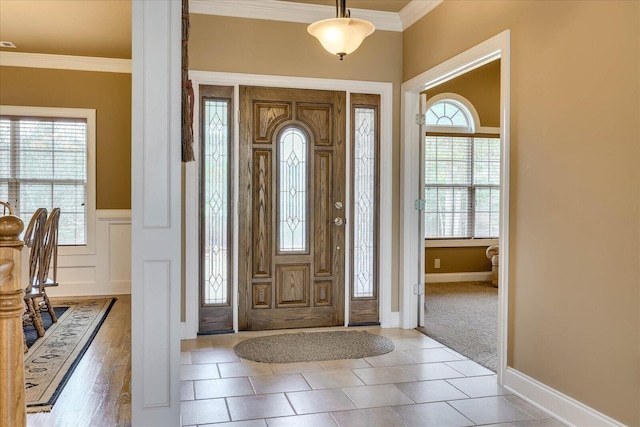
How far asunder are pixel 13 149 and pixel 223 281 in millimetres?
3275

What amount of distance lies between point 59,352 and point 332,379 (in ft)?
6.58

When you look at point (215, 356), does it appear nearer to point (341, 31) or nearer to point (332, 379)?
point (332, 379)

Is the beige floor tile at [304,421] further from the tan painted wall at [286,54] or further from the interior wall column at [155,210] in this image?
the tan painted wall at [286,54]

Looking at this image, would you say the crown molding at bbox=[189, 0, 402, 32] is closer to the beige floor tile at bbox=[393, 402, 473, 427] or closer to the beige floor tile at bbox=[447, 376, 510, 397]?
the beige floor tile at bbox=[447, 376, 510, 397]

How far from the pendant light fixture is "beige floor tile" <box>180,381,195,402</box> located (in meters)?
2.30

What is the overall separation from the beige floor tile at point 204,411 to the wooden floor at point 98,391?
284 millimetres

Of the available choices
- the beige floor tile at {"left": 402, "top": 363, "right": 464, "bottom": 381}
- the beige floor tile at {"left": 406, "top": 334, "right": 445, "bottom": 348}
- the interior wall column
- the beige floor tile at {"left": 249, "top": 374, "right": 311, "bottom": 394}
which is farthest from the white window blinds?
the interior wall column

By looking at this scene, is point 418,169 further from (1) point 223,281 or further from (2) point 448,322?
(1) point 223,281

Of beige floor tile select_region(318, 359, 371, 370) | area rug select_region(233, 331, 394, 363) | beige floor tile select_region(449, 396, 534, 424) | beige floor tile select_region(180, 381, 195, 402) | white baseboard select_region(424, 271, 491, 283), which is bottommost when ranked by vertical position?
beige floor tile select_region(449, 396, 534, 424)

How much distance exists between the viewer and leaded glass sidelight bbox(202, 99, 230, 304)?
168 inches

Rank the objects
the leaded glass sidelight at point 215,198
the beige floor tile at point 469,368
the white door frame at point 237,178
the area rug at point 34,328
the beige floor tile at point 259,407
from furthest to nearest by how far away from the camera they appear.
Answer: the leaded glass sidelight at point 215,198 → the white door frame at point 237,178 → the area rug at point 34,328 → the beige floor tile at point 469,368 → the beige floor tile at point 259,407

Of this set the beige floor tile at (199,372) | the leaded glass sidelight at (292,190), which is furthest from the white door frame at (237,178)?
the beige floor tile at (199,372)

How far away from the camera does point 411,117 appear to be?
4.56m

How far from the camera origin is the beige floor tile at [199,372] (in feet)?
10.8
